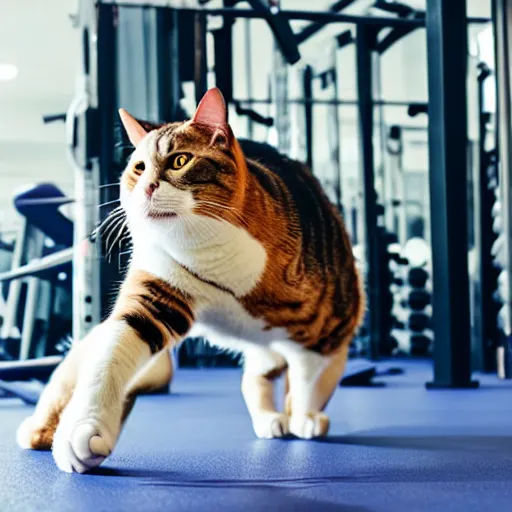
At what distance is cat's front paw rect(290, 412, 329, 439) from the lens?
4.00 feet

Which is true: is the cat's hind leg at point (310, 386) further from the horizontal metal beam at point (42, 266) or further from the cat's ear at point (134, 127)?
the horizontal metal beam at point (42, 266)

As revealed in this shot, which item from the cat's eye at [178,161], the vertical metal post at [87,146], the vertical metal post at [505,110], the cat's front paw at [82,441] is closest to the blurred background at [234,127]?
the vertical metal post at [87,146]

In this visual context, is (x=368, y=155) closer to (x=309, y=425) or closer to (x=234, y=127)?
(x=234, y=127)

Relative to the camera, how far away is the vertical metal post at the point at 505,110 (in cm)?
248

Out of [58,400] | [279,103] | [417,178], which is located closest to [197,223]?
[58,400]

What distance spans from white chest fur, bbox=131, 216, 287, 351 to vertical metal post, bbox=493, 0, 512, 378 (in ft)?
5.40

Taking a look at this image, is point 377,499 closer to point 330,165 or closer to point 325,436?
point 325,436

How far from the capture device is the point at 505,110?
2.49m

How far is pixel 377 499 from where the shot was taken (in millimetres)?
824

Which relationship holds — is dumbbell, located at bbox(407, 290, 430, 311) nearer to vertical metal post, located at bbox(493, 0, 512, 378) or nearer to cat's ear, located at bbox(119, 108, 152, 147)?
vertical metal post, located at bbox(493, 0, 512, 378)

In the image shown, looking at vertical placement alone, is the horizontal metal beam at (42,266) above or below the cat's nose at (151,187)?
below

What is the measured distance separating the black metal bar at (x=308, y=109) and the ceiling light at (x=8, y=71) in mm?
1800

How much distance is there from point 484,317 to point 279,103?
1270mm

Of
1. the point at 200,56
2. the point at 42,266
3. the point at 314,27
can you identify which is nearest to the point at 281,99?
the point at 314,27
